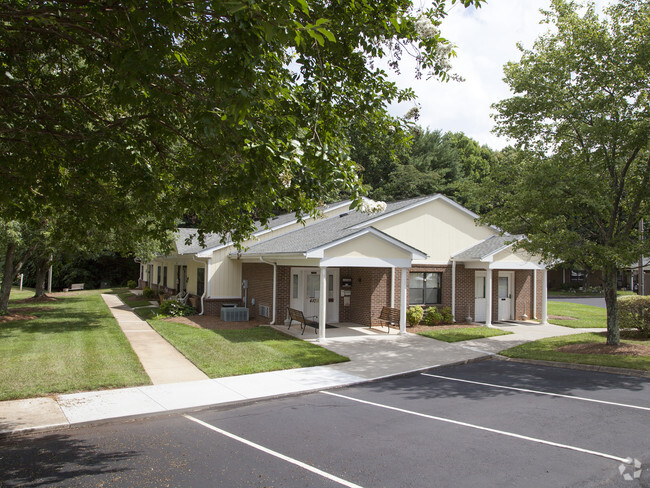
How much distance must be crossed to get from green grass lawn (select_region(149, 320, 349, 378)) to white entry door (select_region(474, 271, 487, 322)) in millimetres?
9497

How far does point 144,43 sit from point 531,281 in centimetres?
2093

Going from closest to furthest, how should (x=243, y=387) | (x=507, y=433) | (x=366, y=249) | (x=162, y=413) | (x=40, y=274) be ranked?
(x=507, y=433)
(x=162, y=413)
(x=243, y=387)
(x=366, y=249)
(x=40, y=274)

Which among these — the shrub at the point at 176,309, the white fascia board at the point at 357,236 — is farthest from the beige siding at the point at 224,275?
the white fascia board at the point at 357,236

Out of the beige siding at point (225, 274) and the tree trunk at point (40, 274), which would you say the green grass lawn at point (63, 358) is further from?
the tree trunk at point (40, 274)

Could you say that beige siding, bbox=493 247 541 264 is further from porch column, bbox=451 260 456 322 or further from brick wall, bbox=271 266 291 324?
brick wall, bbox=271 266 291 324

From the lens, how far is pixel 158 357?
483 inches

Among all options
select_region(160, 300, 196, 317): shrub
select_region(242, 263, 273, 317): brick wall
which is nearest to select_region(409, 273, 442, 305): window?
select_region(242, 263, 273, 317): brick wall

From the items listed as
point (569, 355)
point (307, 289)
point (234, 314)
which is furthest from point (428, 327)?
point (234, 314)

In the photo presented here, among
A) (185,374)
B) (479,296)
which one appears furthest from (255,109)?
(479,296)

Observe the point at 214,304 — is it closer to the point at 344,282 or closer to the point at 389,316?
the point at 344,282

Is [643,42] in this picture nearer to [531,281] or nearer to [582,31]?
[582,31]

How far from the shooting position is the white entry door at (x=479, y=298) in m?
20.5

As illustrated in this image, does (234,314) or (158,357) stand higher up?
(234,314)

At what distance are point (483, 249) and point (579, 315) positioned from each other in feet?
28.5
